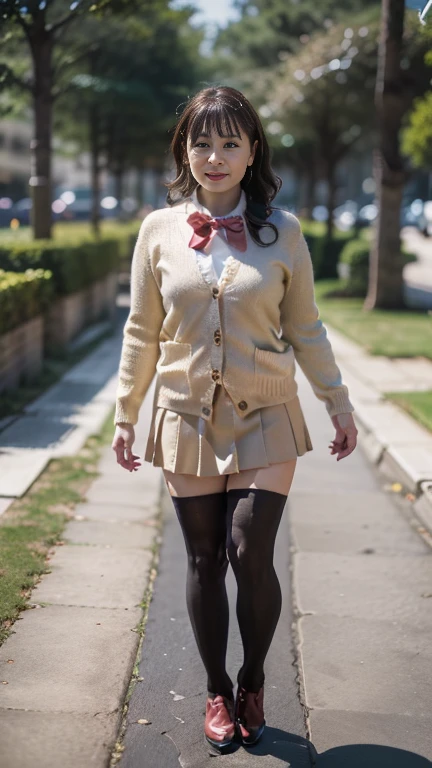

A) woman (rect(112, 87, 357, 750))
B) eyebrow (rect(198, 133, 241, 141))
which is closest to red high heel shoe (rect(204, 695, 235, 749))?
woman (rect(112, 87, 357, 750))

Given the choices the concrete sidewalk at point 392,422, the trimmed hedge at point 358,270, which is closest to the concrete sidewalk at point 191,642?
the concrete sidewalk at point 392,422

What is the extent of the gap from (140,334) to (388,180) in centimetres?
1395

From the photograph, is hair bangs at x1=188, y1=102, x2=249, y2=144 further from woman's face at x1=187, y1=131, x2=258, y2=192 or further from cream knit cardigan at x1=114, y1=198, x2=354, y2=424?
cream knit cardigan at x1=114, y1=198, x2=354, y2=424

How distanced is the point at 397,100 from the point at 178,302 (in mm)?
13857

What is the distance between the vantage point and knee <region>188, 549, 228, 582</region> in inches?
127

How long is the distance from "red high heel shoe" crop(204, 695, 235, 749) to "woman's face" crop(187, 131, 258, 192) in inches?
61.5

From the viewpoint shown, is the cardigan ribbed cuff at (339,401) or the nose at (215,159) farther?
the cardigan ribbed cuff at (339,401)

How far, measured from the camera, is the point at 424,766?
10.6 feet

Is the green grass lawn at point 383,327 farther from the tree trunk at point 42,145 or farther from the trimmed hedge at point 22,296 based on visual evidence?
the tree trunk at point 42,145

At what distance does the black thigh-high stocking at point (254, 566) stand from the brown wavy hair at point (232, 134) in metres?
0.76

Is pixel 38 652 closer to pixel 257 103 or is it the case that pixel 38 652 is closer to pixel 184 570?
pixel 184 570

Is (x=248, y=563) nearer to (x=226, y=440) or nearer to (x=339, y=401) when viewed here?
(x=226, y=440)

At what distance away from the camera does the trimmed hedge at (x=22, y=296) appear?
28.2 feet

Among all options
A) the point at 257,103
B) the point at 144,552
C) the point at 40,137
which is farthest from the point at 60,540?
the point at 257,103
